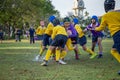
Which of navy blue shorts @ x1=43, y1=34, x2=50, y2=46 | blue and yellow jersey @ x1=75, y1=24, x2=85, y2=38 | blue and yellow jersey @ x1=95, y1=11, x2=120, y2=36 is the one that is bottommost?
navy blue shorts @ x1=43, y1=34, x2=50, y2=46

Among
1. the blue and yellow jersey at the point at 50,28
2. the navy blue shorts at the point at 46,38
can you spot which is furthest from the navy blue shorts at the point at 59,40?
the navy blue shorts at the point at 46,38

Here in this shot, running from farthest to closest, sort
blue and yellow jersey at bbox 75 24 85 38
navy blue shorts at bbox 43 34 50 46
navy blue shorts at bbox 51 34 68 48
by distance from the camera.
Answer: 1. blue and yellow jersey at bbox 75 24 85 38
2. navy blue shorts at bbox 43 34 50 46
3. navy blue shorts at bbox 51 34 68 48

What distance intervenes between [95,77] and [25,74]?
2048 millimetres

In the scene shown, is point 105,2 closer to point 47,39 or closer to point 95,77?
point 95,77

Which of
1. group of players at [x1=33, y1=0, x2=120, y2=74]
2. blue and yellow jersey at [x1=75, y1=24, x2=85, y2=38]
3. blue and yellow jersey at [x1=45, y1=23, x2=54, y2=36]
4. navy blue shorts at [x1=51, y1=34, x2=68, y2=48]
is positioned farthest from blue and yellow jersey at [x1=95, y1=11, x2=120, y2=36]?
blue and yellow jersey at [x1=75, y1=24, x2=85, y2=38]

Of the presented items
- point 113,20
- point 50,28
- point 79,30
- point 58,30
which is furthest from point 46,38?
point 113,20

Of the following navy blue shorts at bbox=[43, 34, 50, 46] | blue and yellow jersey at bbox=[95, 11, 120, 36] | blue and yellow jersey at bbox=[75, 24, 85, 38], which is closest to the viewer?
blue and yellow jersey at bbox=[95, 11, 120, 36]

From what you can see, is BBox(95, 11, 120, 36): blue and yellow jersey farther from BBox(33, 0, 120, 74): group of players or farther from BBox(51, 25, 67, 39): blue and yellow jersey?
BBox(51, 25, 67, 39): blue and yellow jersey

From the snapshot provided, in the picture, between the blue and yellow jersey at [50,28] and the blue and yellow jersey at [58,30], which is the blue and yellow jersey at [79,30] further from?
the blue and yellow jersey at [58,30]

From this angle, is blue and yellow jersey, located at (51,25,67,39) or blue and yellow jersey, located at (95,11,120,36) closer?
blue and yellow jersey, located at (95,11,120,36)

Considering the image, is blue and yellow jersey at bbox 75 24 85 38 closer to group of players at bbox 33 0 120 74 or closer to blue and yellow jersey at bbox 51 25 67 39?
group of players at bbox 33 0 120 74

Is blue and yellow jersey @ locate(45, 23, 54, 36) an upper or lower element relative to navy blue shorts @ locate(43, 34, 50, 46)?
upper

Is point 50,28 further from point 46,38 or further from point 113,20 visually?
point 113,20

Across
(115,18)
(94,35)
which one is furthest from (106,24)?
(94,35)
